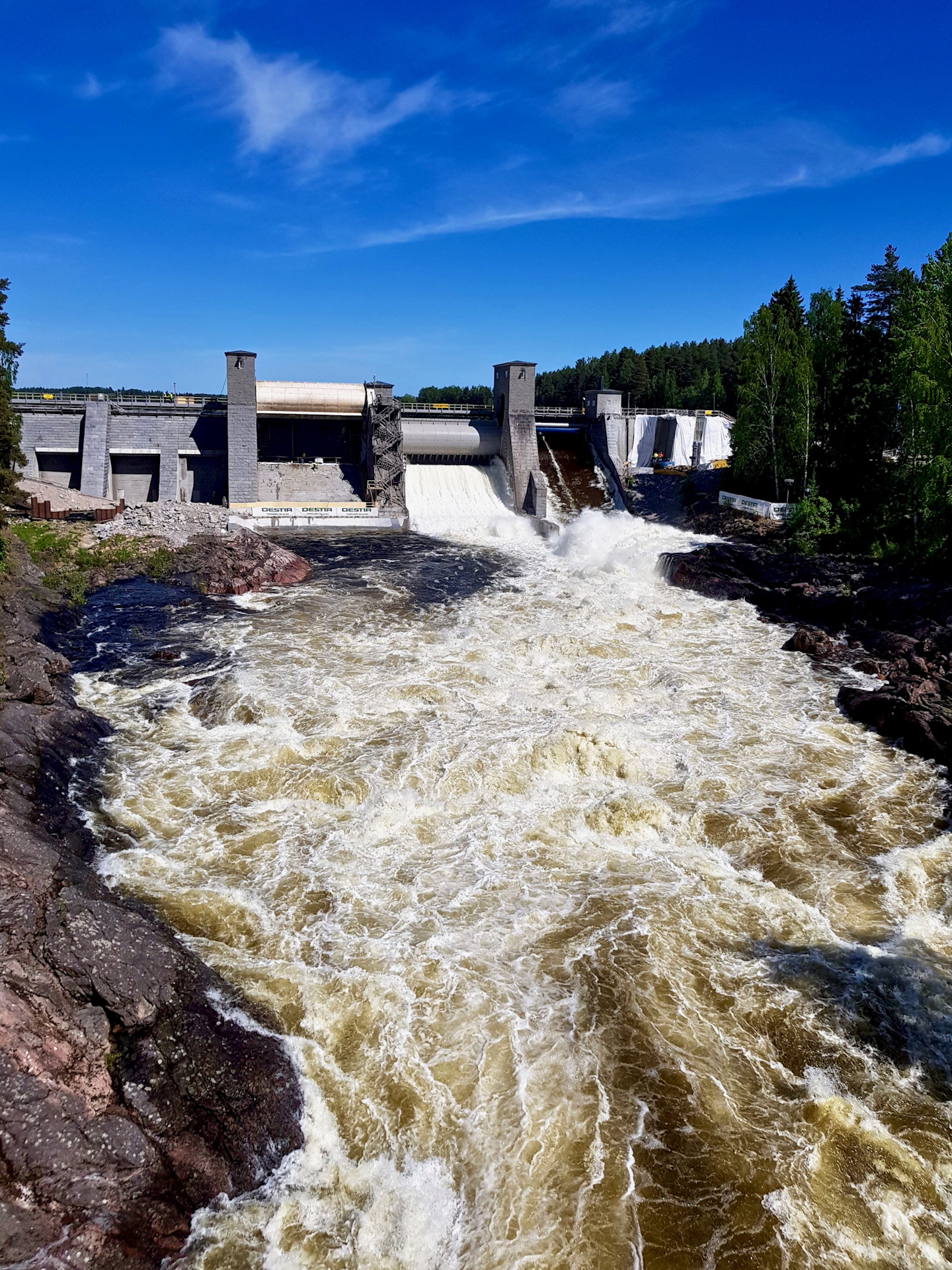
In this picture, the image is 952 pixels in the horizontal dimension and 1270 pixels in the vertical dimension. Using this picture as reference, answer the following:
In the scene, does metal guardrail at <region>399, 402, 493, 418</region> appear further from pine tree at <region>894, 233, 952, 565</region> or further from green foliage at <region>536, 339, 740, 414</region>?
green foliage at <region>536, 339, 740, 414</region>

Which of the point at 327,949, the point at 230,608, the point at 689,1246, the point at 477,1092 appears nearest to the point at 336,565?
the point at 230,608

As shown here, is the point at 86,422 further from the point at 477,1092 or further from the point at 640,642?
the point at 477,1092

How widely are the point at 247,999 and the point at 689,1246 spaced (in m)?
5.56

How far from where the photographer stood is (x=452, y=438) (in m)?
46.1

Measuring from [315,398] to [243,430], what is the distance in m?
5.17

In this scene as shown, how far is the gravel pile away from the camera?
3328 cm

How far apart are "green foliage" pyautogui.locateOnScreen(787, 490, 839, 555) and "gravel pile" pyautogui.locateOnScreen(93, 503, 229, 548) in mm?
26913

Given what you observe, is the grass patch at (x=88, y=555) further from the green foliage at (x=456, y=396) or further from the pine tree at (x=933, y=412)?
the green foliage at (x=456, y=396)

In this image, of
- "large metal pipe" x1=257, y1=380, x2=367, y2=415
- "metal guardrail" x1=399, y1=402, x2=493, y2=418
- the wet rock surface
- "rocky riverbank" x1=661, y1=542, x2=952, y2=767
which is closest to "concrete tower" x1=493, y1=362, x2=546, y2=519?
"metal guardrail" x1=399, y1=402, x2=493, y2=418

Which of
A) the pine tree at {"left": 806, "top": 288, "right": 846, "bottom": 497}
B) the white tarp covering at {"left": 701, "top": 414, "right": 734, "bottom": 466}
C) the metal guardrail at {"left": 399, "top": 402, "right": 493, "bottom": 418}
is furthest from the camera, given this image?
the white tarp covering at {"left": 701, "top": 414, "right": 734, "bottom": 466}

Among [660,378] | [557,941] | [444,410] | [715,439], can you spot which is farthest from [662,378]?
[557,941]

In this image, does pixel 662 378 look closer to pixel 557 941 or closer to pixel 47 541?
pixel 47 541

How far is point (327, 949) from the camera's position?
34.8 ft

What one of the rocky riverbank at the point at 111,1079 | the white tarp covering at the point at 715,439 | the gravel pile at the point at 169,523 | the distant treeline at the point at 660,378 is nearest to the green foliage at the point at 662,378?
the distant treeline at the point at 660,378
